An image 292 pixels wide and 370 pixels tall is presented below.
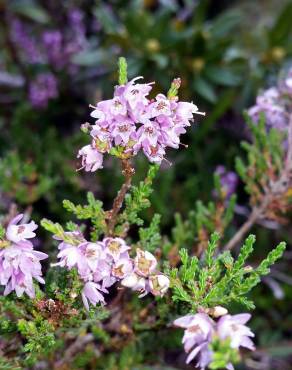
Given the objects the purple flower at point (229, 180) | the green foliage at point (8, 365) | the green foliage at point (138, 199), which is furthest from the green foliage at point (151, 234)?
the purple flower at point (229, 180)

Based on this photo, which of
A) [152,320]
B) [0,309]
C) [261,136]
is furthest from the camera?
[261,136]

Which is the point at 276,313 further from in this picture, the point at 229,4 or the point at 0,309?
the point at 229,4

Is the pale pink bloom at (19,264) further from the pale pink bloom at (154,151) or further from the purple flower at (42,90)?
the purple flower at (42,90)

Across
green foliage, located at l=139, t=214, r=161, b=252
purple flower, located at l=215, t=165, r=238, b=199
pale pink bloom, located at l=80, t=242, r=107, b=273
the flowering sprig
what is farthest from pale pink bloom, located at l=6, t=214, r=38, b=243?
purple flower, located at l=215, t=165, r=238, b=199

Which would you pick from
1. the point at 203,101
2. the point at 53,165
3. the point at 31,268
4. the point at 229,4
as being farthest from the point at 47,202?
the point at 229,4

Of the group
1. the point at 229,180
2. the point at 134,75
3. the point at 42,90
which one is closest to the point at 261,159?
the point at 229,180

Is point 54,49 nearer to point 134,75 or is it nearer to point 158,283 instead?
point 134,75

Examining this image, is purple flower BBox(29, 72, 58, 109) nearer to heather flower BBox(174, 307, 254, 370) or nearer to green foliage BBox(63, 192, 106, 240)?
green foliage BBox(63, 192, 106, 240)
